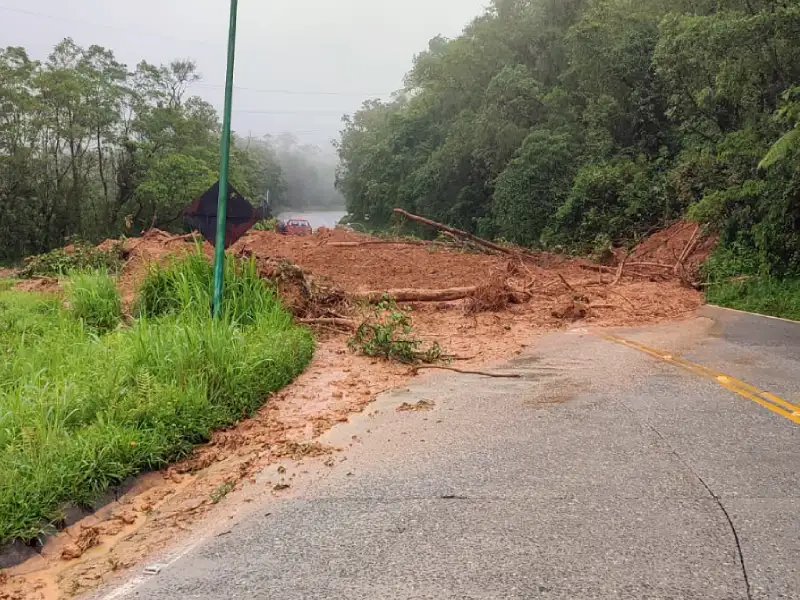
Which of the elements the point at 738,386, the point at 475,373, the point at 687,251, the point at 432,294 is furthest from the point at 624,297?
the point at 738,386

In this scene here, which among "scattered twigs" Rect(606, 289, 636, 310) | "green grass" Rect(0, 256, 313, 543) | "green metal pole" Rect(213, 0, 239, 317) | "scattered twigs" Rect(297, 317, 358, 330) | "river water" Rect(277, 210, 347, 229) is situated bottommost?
"river water" Rect(277, 210, 347, 229)

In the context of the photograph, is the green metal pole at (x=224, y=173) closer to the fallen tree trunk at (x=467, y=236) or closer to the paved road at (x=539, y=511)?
the paved road at (x=539, y=511)

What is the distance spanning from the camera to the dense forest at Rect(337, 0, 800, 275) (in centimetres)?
1609

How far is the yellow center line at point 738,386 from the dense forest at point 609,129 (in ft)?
15.5

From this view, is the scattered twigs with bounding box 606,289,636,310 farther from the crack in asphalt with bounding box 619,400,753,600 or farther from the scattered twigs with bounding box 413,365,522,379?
the crack in asphalt with bounding box 619,400,753,600

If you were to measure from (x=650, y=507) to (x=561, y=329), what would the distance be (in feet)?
28.4

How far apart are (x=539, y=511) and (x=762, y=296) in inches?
519

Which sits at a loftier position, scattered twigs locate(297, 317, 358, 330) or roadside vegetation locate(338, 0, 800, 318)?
roadside vegetation locate(338, 0, 800, 318)

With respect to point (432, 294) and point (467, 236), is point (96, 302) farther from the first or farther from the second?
point (467, 236)

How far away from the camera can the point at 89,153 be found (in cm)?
4288

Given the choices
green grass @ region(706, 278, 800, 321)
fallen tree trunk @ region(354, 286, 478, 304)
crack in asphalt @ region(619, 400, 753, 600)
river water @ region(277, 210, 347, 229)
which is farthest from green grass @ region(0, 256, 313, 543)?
river water @ region(277, 210, 347, 229)

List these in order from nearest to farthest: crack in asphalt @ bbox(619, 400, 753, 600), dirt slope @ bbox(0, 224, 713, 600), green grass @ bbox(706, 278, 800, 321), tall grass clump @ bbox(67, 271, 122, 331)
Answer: crack in asphalt @ bbox(619, 400, 753, 600)
dirt slope @ bbox(0, 224, 713, 600)
tall grass clump @ bbox(67, 271, 122, 331)
green grass @ bbox(706, 278, 800, 321)

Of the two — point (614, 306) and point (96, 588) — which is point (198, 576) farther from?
point (614, 306)

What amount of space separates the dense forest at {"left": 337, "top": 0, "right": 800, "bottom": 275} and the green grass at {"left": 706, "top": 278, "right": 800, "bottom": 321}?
0.70 metres
